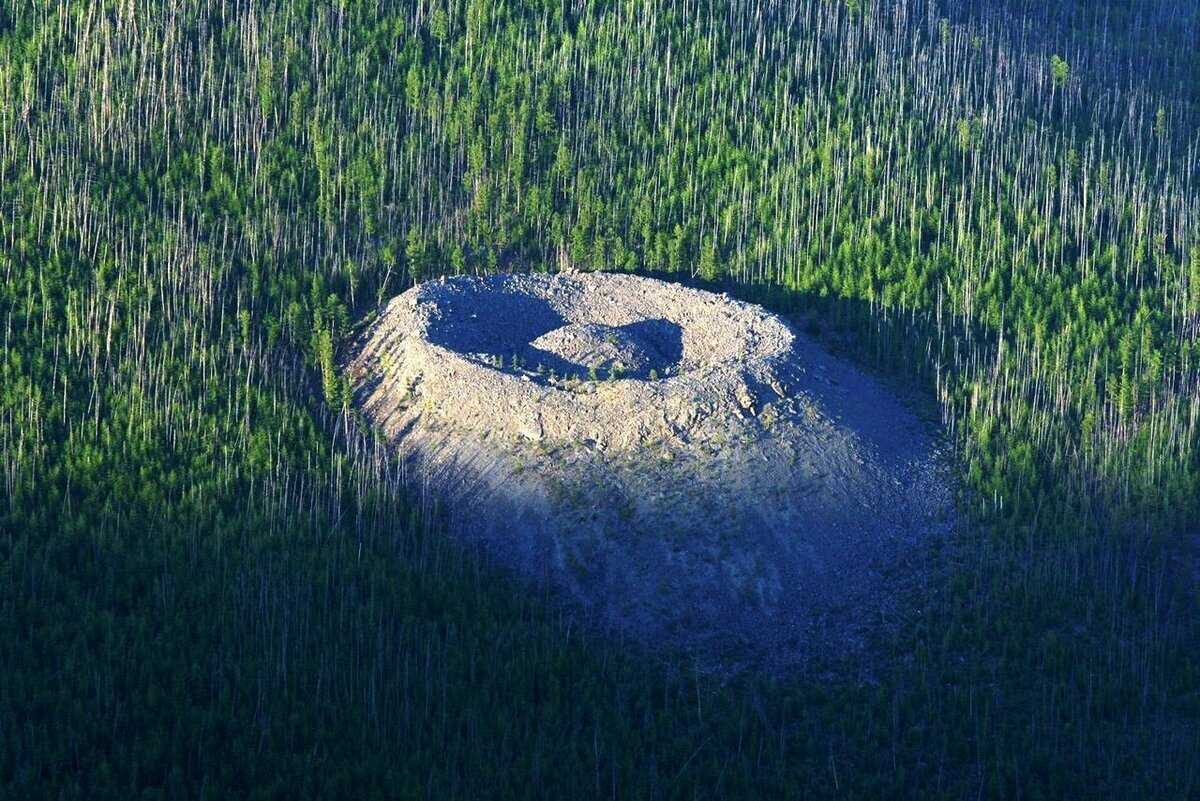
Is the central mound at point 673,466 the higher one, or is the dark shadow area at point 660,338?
the dark shadow area at point 660,338

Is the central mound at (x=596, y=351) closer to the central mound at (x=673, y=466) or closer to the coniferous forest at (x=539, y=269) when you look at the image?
the central mound at (x=673, y=466)

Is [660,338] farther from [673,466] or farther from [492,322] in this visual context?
[673,466]

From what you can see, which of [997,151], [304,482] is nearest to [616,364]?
[304,482]

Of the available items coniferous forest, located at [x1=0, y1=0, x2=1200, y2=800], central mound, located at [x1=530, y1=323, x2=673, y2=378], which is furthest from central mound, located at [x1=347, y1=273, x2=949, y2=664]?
coniferous forest, located at [x1=0, y1=0, x2=1200, y2=800]

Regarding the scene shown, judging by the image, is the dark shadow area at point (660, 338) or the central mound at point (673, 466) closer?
the central mound at point (673, 466)

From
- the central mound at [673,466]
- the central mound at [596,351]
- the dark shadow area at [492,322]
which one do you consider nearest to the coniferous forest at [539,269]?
the central mound at [673,466]

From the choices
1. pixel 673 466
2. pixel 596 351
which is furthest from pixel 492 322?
pixel 673 466
